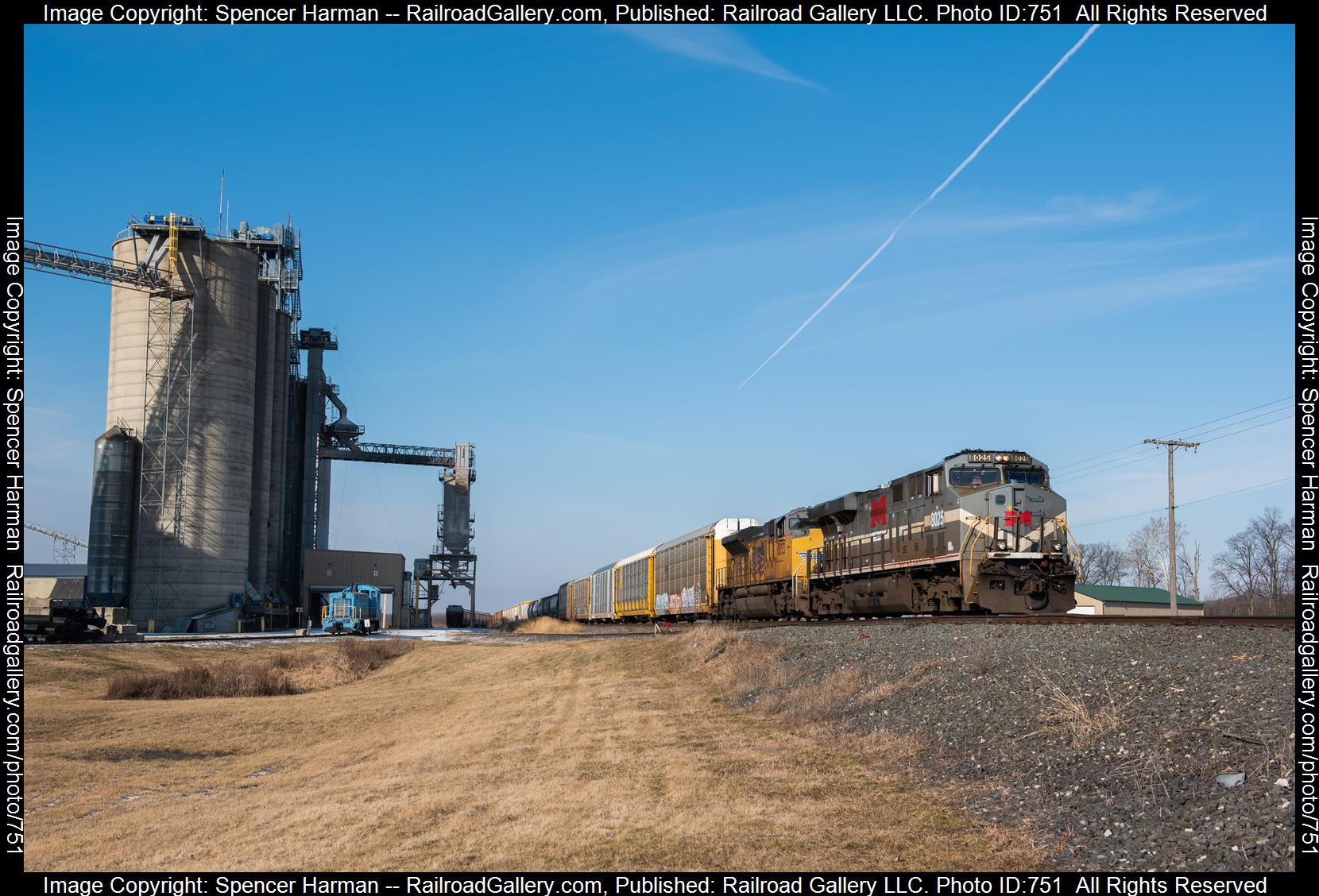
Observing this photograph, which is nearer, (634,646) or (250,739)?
(250,739)

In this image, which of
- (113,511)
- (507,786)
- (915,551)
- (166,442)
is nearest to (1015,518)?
(915,551)

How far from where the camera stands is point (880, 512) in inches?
999

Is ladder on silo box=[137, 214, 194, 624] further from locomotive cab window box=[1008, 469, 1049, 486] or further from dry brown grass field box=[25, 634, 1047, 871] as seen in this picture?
locomotive cab window box=[1008, 469, 1049, 486]

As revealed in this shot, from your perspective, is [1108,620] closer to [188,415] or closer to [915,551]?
[915,551]

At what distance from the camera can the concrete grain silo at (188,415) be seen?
50500mm

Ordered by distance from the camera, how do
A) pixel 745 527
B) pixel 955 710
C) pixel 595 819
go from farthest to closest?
pixel 745 527 → pixel 955 710 → pixel 595 819

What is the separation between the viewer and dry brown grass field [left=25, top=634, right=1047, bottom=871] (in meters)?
7.70

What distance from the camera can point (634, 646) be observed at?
89.8 feet

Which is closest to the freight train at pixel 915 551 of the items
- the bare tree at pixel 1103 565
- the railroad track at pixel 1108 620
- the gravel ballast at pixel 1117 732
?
Answer: the railroad track at pixel 1108 620

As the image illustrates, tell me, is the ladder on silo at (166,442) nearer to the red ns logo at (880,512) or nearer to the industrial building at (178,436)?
the industrial building at (178,436)

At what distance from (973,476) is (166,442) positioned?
145 feet
